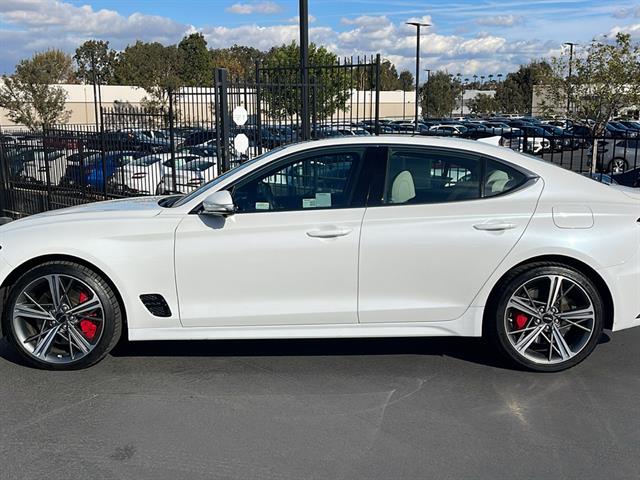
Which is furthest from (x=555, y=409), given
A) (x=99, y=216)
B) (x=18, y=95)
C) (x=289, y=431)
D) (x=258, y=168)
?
(x=18, y=95)

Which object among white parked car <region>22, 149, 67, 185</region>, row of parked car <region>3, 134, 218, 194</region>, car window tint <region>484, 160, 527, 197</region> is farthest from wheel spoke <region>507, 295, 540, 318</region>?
white parked car <region>22, 149, 67, 185</region>

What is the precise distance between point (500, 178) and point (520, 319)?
0.98 meters

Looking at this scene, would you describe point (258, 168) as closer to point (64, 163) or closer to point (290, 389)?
point (290, 389)

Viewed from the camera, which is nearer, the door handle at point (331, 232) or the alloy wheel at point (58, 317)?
the door handle at point (331, 232)

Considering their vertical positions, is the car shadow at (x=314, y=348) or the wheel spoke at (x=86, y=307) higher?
the wheel spoke at (x=86, y=307)

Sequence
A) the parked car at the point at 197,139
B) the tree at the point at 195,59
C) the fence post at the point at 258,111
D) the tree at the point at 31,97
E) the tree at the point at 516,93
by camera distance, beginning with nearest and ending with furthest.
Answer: the fence post at the point at 258,111 → the parked car at the point at 197,139 → the tree at the point at 31,97 → the tree at the point at 516,93 → the tree at the point at 195,59

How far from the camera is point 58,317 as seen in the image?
15.2 ft

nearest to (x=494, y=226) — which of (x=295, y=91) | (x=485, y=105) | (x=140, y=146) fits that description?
(x=295, y=91)

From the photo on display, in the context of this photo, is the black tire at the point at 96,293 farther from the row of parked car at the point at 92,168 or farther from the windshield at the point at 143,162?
the windshield at the point at 143,162

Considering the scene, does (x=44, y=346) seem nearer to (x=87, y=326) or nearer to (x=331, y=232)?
(x=87, y=326)

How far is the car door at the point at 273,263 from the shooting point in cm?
446

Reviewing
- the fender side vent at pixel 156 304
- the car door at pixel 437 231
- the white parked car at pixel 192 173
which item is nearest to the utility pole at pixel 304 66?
the white parked car at pixel 192 173

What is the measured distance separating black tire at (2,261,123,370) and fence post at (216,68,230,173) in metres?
5.48

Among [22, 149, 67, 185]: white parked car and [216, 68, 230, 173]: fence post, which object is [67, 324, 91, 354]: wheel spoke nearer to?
[216, 68, 230, 173]: fence post
